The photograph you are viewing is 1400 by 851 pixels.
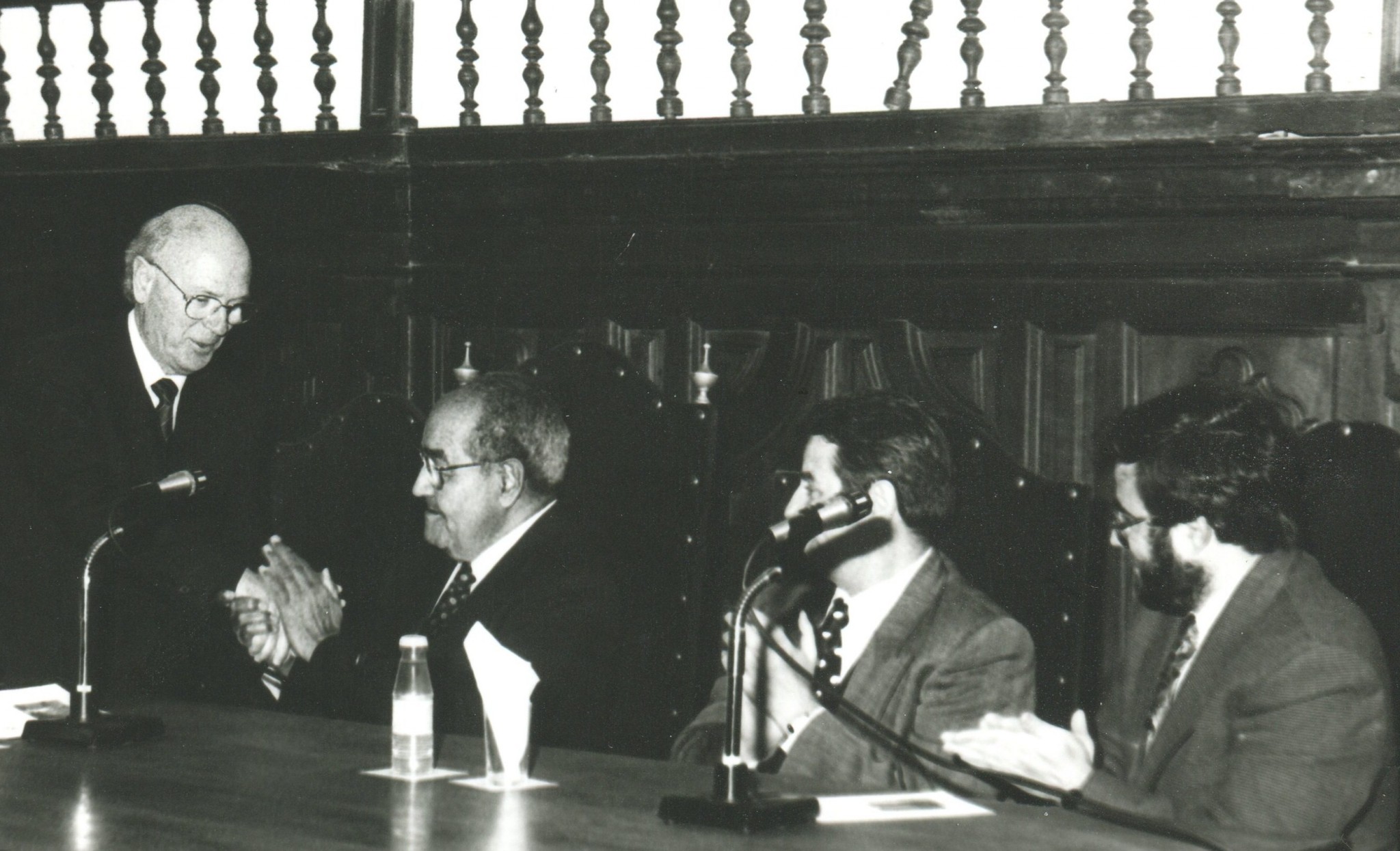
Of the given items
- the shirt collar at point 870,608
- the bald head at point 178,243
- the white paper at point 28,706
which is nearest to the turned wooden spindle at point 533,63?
the bald head at point 178,243

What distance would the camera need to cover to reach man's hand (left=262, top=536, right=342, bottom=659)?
406 cm

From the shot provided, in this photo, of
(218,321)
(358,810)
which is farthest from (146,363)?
(358,810)

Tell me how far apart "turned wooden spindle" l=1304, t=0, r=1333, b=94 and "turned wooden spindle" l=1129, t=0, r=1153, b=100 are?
358mm

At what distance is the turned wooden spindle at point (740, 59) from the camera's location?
4.23 meters

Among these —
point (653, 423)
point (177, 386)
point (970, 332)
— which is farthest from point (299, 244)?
point (970, 332)

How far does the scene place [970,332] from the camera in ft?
13.6

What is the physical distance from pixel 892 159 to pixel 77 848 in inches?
105

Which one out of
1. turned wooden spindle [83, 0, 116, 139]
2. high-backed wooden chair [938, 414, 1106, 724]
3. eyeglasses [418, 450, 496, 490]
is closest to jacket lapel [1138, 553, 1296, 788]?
high-backed wooden chair [938, 414, 1106, 724]

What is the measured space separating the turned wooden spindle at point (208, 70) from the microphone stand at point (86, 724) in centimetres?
232

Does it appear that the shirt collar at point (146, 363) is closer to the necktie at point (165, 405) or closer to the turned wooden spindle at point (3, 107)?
the necktie at point (165, 405)

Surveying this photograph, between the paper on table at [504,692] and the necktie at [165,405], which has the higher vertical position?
the necktie at [165,405]

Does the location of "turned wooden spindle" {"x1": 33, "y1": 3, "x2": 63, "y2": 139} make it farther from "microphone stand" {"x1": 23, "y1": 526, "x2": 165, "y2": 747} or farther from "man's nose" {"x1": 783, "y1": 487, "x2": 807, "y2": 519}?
"man's nose" {"x1": 783, "y1": 487, "x2": 807, "y2": 519}

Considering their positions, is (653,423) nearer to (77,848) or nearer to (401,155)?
(401,155)

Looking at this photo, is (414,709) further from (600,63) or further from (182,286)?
(600,63)
